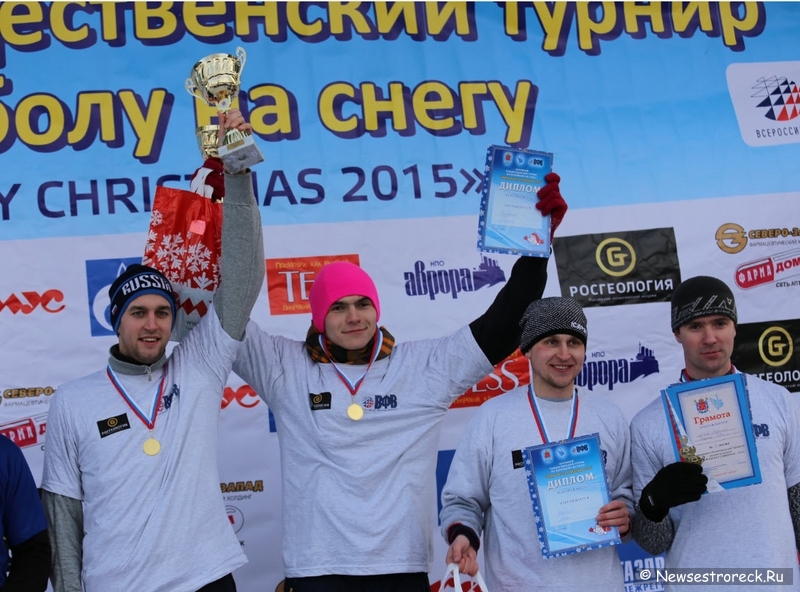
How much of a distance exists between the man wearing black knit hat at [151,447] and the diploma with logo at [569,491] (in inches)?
35.7

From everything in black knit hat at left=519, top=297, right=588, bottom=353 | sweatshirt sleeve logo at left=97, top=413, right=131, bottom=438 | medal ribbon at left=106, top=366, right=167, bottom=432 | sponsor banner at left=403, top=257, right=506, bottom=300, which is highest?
sponsor banner at left=403, top=257, right=506, bottom=300

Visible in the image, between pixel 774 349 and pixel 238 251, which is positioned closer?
pixel 238 251

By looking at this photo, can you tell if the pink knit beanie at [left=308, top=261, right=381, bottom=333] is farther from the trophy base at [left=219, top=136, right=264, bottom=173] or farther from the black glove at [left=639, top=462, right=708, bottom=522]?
the black glove at [left=639, top=462, right=708, bottom=522]

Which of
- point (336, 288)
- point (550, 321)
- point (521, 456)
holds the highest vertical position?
point (336, 288)

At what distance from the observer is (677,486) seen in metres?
2.56

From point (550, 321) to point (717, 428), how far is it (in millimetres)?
590

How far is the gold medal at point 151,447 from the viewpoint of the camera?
2.60 m

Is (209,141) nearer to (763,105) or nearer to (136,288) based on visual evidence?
(136,288)

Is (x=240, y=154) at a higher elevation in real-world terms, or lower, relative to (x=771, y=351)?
higher

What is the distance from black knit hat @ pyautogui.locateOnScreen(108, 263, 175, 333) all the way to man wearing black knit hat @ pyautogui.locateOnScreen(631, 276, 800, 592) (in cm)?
157

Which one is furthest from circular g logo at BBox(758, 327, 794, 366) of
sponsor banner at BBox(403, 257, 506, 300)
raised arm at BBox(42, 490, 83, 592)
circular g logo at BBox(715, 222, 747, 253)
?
raised arm at BBox(42, 490, 83, 592)

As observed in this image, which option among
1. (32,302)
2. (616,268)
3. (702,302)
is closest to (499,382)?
(616,268)

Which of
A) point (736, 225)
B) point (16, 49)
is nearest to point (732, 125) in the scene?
point (736, 225)

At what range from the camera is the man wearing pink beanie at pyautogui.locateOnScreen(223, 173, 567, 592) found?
2.71 m
